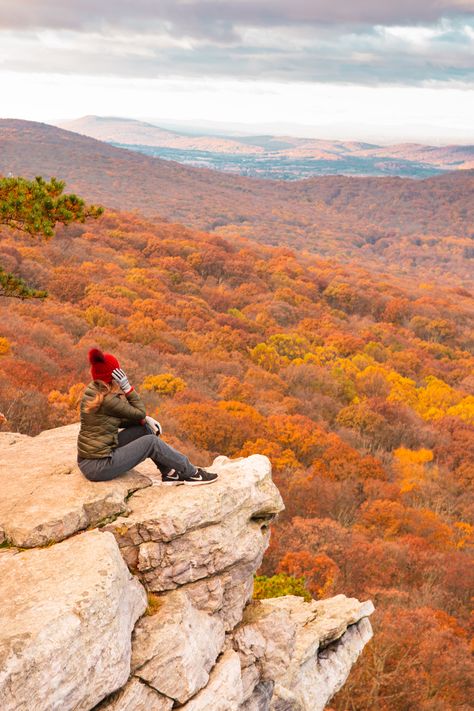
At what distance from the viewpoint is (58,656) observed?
536cm

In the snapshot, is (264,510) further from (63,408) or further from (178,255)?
(178,255)

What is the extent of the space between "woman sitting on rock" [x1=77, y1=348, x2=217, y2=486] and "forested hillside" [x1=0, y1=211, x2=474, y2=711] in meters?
7.74

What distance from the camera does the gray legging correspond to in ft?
25.2

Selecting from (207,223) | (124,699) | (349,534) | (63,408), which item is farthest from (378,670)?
(207,223)

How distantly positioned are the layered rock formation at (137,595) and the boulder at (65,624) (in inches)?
0.5

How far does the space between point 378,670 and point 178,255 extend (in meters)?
55.9

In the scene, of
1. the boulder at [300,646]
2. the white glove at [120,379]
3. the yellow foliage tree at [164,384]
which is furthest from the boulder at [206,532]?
the yellow foliage tree at [164,384]

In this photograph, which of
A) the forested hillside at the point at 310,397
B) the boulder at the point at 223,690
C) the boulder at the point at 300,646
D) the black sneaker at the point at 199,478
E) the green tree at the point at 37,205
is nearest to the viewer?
A: the boulder at the point at 223,690

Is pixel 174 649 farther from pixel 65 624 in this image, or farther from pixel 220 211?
pixel 220 211

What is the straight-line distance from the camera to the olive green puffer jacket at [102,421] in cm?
750

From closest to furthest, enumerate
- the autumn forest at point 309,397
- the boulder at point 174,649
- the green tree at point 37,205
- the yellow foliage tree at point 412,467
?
the boulder at point 174,649
the green tree at point 37,205
the autumn forest at point 309,397
the yellow foliage tree at point 412,467

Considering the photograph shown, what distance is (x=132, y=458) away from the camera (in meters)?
7.80

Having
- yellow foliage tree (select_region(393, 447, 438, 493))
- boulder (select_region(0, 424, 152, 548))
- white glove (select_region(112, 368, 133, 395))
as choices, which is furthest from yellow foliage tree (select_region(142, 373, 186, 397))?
white glove (select_region(112, 368, 133, 395))

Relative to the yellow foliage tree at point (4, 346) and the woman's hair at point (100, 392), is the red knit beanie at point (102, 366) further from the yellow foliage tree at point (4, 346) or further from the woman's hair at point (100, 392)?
the yellow foliage tree at point (4, 346)
